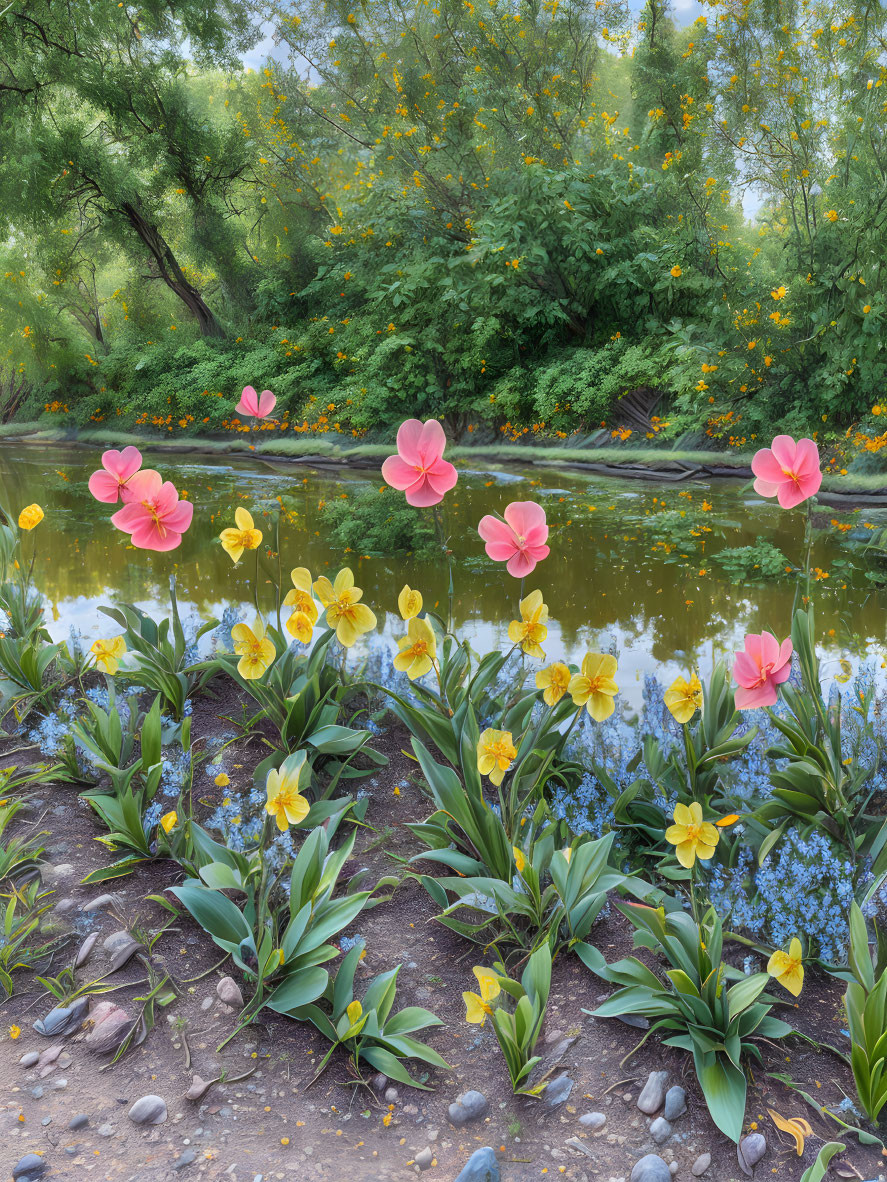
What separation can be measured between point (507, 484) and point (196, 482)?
2878 millimetres

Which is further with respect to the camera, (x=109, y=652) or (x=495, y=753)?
(x=109, y=652)

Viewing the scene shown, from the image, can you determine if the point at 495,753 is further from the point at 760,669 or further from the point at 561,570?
the point at 561,570

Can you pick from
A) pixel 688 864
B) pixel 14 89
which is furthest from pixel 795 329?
pixel 14 89

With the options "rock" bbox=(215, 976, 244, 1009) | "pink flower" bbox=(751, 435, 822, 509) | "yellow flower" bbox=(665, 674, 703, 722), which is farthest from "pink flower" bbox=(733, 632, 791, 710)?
"rock" bbox=(215, 976, 244, 1009)

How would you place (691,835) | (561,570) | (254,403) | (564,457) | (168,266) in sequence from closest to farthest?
(691,835), (254,403), (561,570), (564,457), (168,266)

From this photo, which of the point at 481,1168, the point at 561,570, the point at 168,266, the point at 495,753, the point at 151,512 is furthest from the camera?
the point at 168,266

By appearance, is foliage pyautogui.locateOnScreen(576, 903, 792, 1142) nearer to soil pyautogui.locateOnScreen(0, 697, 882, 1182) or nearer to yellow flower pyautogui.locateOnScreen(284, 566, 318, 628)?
soil pyautogui.locateOnScreen(0, 697, 882, 1182)

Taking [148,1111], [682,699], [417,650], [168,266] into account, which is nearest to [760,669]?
[682,699]

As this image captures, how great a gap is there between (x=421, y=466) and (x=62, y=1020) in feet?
4.03

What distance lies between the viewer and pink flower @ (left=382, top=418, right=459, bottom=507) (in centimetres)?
157

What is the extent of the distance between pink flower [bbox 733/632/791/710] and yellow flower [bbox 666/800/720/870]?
0.77ft

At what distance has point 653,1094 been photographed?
121 cm

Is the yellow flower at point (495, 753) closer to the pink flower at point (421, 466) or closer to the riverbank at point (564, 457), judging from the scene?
→ the pink flower at point (421, 466)

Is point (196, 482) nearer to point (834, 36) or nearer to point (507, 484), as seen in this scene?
point (507, 484)
